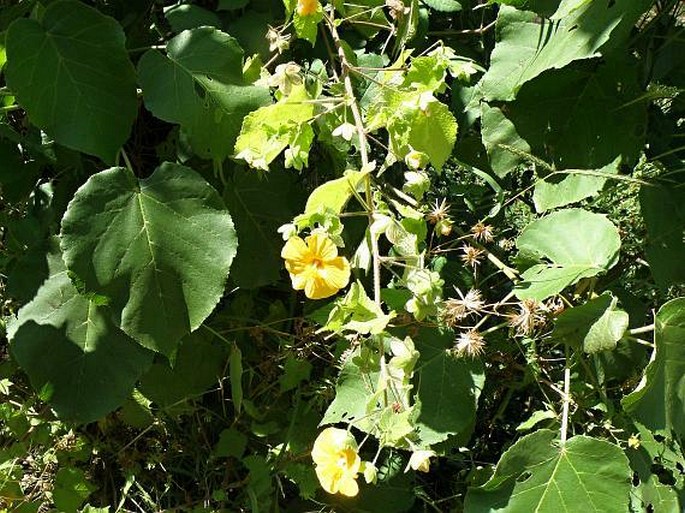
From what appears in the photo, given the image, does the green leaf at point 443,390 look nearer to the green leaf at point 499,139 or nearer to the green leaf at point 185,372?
the green leaf at point 499,139

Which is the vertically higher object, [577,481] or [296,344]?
[577,481]

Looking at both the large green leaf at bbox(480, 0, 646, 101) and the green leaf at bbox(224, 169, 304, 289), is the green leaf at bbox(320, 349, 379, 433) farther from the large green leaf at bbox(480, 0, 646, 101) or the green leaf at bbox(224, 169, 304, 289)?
the large green leaf at bbox(480, 0, 646, 101)

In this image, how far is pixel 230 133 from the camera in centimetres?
114

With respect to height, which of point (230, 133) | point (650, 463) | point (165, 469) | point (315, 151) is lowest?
point (165, 469)

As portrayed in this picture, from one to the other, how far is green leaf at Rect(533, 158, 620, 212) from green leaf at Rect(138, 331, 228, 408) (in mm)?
589

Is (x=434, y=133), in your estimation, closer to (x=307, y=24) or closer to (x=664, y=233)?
(x=307, y=24)

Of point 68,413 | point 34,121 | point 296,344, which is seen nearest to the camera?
point 34,121

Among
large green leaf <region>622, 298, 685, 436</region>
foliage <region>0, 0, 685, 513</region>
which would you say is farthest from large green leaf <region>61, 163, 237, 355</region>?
large green leaf <region>622, 298, 685, 436</region>

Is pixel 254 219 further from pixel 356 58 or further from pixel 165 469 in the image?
pixel 165 469

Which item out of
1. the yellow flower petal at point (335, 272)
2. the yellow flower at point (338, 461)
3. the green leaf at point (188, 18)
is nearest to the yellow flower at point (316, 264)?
the yellow flower petal at point (335, 272)

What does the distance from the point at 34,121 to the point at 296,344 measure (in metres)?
0.58

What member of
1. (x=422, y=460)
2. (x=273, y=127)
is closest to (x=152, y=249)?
(x=273, y=127)

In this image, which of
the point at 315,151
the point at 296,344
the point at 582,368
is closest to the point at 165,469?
the point at 296,344

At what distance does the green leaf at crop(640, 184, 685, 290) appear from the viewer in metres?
1.22
